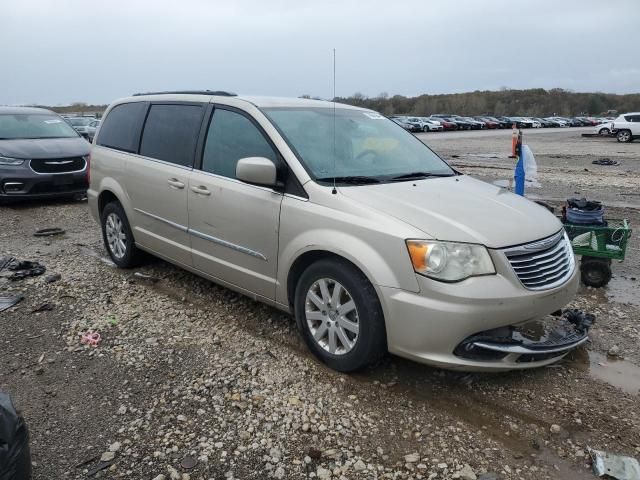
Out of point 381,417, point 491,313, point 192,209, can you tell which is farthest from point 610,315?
point 192,209

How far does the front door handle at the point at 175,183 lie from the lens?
15.2ft

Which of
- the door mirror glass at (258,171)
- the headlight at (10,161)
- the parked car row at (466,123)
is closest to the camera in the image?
the door mirror glass at (258,171)

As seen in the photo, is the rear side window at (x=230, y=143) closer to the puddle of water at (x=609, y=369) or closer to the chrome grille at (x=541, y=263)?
the chrome grille at (x=541, y=263)

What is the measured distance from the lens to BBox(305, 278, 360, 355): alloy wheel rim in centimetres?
346

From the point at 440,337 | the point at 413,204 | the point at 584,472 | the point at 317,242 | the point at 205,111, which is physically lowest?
the point at 584,472

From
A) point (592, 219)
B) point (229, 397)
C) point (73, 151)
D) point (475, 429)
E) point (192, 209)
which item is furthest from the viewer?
point (73, 151)

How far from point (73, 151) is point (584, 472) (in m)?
9.52

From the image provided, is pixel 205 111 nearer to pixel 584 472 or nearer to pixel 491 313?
pixel 491 313

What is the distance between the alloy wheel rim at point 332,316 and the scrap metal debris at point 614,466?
144 cm

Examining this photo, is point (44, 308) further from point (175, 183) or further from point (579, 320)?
point (579, 320)

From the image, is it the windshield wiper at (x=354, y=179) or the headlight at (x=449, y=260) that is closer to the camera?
the headlight at (x=449, y=260)

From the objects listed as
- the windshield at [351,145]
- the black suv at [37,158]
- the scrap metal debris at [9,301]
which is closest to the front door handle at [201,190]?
the windshield at [351,145]

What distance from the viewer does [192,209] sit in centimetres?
454

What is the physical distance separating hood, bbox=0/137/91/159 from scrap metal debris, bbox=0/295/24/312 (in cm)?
501
